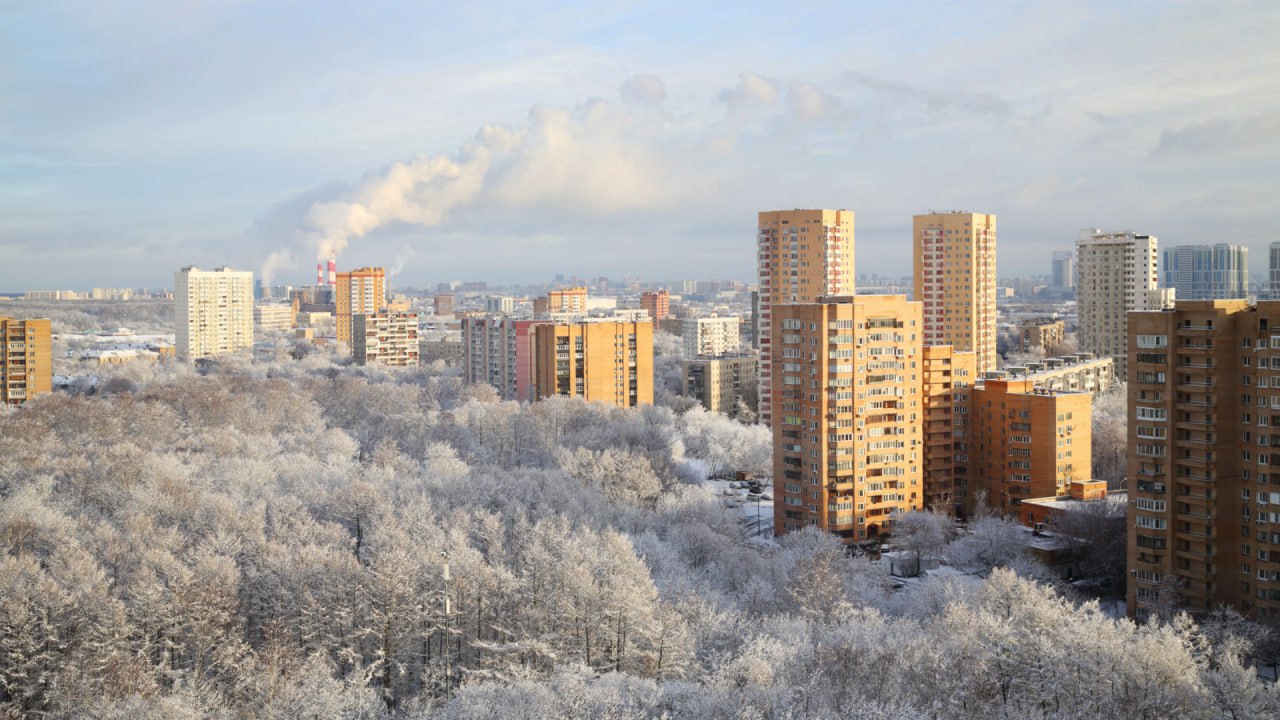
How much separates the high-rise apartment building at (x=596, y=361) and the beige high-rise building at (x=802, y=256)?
6.03 metres

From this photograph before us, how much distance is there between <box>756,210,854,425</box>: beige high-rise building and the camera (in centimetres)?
4638

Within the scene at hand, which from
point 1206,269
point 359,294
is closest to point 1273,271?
point 1206,269

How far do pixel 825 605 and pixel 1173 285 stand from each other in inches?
1769

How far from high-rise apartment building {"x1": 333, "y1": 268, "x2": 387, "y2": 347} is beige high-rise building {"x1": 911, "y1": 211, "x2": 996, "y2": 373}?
59.1 m

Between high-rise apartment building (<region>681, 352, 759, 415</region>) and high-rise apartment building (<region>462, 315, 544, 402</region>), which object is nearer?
high-rise apartment building (<region>462, 315, 544, 402</region>)

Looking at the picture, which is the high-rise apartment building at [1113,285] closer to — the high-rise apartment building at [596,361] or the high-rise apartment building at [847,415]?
the high-rise apartment building at [596,361]

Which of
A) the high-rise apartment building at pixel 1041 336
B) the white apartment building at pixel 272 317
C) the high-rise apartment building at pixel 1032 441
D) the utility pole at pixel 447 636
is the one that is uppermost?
the white apartment building at pixel 272 317

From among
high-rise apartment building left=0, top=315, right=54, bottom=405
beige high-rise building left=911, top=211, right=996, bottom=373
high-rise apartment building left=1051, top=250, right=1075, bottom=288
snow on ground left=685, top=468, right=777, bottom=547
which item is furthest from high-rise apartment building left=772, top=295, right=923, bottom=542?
high-rise apartment building left=1051, top=250, right=1075, bottom=288

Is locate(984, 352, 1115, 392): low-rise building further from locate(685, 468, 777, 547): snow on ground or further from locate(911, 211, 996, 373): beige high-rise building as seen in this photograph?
locate(685, 468, 777, 547): snow on ground

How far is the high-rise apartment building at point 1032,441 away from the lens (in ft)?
102

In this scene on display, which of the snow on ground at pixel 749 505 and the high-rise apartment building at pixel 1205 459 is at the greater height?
the high-rise apartment building at pixel 1205 459

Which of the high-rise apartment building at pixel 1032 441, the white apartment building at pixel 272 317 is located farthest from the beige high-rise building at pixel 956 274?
the white apartment building at pixel 272 317

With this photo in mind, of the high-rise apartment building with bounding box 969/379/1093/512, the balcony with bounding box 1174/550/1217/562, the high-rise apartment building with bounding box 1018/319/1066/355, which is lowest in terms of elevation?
the balcony with bounding box 1174/550/1217/562

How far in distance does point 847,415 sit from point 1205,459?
378 inches
